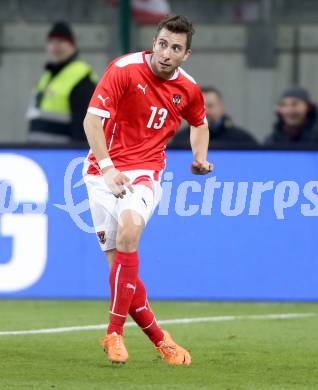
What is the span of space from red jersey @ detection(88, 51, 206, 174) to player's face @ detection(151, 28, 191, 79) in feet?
0.53

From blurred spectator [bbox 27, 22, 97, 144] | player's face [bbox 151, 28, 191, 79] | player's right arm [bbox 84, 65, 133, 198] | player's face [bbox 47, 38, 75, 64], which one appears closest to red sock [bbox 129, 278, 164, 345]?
player's right arm [bbox 84, 65, 133, 198]

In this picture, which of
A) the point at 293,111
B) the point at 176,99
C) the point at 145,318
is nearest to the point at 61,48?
the point at 293,111

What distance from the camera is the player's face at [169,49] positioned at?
7754 mm

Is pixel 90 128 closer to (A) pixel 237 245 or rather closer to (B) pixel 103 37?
(A) pixel 237 245

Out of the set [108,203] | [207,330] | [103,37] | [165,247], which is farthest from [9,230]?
[103,37]

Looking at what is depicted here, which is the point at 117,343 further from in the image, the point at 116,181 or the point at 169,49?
the point at 169,49

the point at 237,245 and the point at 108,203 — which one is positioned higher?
the point at 108,203

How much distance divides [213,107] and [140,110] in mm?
4372

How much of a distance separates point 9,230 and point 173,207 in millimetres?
1316

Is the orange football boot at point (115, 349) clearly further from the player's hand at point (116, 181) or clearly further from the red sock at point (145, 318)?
the player's hand at point (116, 181)

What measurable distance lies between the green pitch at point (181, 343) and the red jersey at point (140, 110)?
116cm

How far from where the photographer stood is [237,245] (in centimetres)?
1128

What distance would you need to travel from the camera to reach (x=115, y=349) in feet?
25.4

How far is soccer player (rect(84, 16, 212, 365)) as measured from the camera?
7758 millimetres
